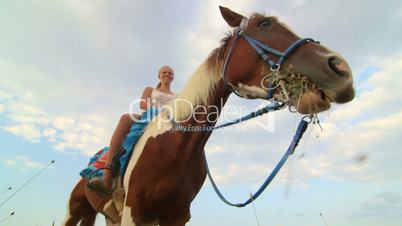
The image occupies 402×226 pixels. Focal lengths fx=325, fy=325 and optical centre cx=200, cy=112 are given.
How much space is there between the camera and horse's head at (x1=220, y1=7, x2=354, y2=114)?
2.78 metres

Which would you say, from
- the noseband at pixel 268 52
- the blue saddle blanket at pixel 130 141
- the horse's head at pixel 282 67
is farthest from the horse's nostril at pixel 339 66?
the blue saddle blanket at pixel 130 141

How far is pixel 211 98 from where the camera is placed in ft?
12.4

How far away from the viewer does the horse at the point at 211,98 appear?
294cm

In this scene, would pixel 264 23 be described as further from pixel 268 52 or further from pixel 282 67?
pixel 282 67

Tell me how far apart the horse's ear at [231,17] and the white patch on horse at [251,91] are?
0.82m

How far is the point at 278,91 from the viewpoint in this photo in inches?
121

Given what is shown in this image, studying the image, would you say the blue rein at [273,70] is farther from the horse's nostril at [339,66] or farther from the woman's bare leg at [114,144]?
the woman's bare leg at [114,144]

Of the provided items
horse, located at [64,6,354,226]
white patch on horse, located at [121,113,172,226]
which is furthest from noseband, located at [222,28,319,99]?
white patch on horse, located at [121,113,172,226]

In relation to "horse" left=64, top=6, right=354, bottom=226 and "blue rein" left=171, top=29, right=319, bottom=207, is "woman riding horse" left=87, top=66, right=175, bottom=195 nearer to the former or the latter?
"horse" left=64, top=6, right=354, bottom=226

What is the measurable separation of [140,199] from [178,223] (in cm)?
70

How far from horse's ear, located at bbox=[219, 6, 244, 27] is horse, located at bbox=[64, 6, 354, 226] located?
0.04 feet

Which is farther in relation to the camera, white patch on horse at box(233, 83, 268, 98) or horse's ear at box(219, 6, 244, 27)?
horse's ear at box(219, 6, 244, 27)

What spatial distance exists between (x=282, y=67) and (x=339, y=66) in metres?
0.52

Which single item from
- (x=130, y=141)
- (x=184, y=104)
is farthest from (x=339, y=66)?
(x=130, y=141)
